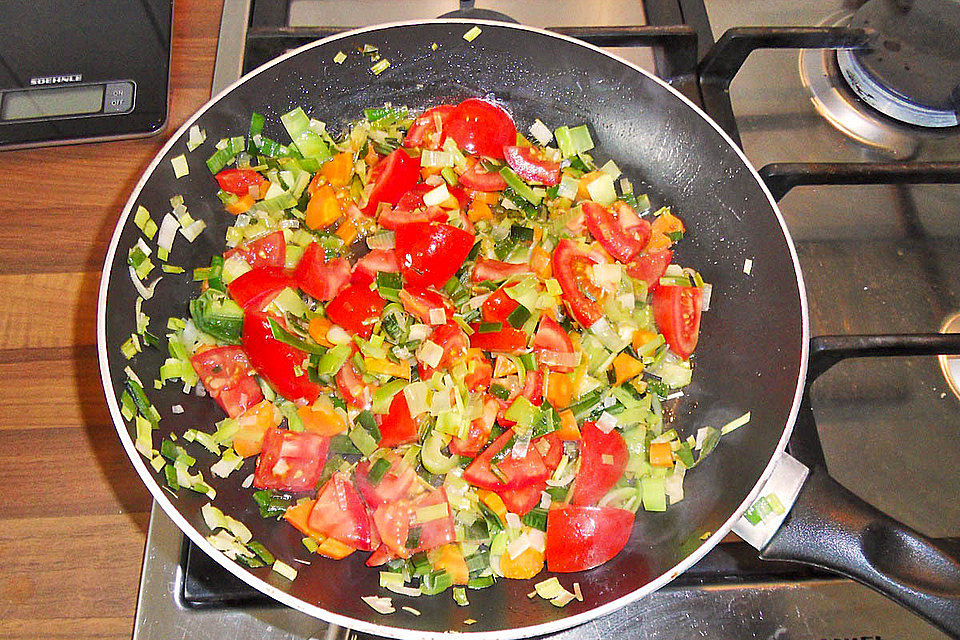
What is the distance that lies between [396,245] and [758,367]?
0.60 metres

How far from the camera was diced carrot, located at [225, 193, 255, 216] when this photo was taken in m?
1.24

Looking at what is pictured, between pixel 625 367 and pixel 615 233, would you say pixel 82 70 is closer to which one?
pixel 615 233

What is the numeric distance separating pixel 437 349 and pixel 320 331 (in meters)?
0.19

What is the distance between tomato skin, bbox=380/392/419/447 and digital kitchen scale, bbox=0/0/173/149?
720mm

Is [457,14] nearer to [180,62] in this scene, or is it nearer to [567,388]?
[180,62]

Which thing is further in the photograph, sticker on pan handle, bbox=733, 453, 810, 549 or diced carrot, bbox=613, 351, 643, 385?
diced carrot, bbox=613, 351, 643, 385

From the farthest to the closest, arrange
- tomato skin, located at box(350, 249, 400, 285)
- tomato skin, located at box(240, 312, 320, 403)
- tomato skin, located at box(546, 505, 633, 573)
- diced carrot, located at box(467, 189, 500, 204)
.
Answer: diced carrot, located at box(467, 189, 500, 204) → tomato skin, located at box(350, 249, 400, 285) → tomato skin, located at box(240, 312, 320, 403) → tomato skin, located at box(546, 505, 633, 573)

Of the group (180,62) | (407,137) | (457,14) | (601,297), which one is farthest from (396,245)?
(180,62)

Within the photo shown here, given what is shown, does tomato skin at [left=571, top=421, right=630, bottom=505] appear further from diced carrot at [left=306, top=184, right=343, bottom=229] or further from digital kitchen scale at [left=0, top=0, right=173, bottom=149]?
digital kitchen scale at [left=0, top=0, right=173, bottom=149]

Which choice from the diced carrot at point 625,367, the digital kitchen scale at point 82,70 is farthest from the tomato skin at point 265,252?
the diced carrot at point 625,367

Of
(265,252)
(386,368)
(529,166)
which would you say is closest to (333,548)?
(386,368)

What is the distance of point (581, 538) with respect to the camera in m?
1.00

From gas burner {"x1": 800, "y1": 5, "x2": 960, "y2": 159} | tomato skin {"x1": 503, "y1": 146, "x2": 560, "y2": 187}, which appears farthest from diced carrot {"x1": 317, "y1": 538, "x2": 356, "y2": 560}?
gas burner {"x1": 800, "y1": 5, "x2": 960, "y2": 159}

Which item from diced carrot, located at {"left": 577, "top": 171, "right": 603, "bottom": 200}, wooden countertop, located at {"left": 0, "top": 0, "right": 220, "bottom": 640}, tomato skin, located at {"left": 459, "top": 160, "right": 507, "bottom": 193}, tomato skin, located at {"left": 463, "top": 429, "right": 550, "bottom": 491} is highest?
diced carrot, located at {"left": 577, "top": 171, "right": 603, "bottom": 200}
